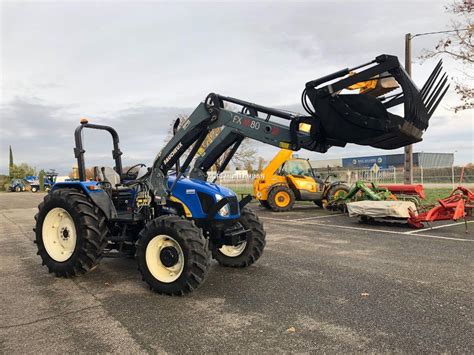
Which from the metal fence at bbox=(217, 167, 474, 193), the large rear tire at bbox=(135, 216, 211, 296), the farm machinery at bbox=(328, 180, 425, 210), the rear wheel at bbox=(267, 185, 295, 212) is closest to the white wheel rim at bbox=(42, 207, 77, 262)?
the large rear tire at bbox=(135, 216, 211, 296)

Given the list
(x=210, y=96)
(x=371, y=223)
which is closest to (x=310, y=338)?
(x=210, y=96)

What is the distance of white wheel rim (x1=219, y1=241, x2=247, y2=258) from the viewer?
245 inches

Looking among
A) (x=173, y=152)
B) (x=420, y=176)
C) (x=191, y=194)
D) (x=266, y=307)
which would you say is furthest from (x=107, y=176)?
(x=420, y=176)

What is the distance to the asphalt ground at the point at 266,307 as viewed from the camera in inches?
139

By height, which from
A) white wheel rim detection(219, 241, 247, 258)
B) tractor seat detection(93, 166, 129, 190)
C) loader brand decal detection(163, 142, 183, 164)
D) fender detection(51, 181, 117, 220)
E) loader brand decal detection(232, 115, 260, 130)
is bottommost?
white wheel rim detection(219, 241, 247, 258)

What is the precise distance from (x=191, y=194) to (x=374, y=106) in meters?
2.60

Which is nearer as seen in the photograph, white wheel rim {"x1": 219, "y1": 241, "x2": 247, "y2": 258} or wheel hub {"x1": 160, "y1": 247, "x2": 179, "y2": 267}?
wheel hub {"x1": 160, "y1": 247, "x2": 179, "y2": 267}

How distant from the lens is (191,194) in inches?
217

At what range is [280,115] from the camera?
522cm

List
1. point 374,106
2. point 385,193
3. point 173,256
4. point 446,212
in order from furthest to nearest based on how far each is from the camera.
Answer: point 385,193, point 446,212, point 173,256, point 374,106

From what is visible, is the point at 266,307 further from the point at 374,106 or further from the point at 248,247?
the point at 374,106

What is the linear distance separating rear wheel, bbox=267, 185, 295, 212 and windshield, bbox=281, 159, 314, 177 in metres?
0.85

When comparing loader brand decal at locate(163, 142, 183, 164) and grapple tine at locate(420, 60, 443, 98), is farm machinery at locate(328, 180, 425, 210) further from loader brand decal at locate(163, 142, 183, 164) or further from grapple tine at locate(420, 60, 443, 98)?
loader brand decal at locate(163, 142, 183, 164)

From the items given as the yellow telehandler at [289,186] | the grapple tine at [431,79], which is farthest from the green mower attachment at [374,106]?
the yellow telehandler at [289,186]
